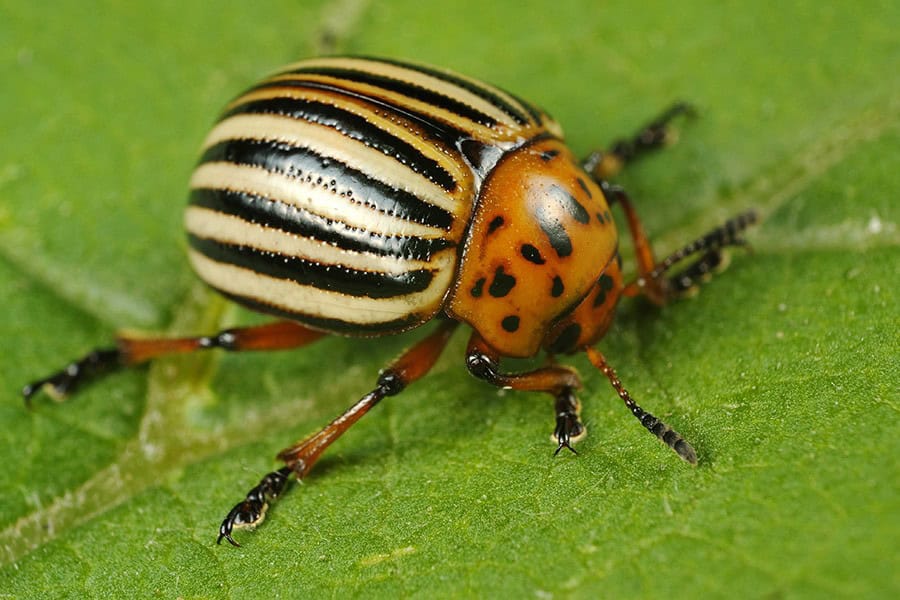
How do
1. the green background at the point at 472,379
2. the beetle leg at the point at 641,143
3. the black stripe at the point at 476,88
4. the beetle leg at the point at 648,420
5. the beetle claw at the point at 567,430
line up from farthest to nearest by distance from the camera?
the beetle leg at the point at 641,143 → the black stripe at the point at 476,88 → the beetle claw at the point at 567,430 → the beetle leg at the point at 648,420 → the green background at the point at 472,379

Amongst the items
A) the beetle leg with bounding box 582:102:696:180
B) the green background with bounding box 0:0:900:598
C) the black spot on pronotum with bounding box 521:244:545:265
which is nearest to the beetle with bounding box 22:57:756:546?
the black spot on pronotum with bounding box 521:244:545:265

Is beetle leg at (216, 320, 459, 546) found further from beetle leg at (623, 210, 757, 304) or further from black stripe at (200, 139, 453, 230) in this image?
beetle leg at (623, 210, 757, 304)

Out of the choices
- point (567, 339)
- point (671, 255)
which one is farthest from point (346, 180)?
point (671, 255)

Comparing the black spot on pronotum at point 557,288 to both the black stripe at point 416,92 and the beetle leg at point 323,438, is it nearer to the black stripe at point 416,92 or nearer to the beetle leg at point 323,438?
the beetle leg at point 323,438

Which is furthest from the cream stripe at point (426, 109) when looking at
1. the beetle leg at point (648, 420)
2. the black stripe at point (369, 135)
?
the beetle leg at point (648, 420)

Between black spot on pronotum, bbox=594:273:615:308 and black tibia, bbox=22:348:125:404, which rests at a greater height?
black spot on pronotum, bbox=594:273:615:308

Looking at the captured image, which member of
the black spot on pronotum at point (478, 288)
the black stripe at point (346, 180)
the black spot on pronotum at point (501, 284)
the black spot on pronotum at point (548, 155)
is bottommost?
Answer: the black spot on pronotum at point (478, 288)

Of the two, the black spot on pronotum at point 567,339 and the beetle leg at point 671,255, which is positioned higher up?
the beetle leg at point 671,255

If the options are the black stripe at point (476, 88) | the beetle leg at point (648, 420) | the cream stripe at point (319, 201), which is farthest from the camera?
the black stripe at point (476, 88)
